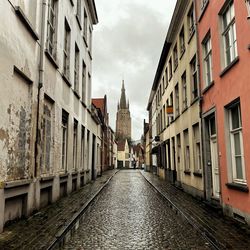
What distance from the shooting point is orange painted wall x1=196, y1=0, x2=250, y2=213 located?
24.5ft

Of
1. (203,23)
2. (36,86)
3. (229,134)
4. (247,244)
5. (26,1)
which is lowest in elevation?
(247,244)

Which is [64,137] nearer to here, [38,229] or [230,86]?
[38,229]

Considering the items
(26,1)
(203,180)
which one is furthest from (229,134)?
(26,1)

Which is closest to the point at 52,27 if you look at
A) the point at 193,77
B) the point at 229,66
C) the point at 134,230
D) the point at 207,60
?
the point at 207,60

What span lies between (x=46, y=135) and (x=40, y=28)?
11.1ft

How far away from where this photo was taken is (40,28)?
30.6 feet

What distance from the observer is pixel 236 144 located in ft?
28.1

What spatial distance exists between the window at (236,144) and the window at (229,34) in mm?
1527

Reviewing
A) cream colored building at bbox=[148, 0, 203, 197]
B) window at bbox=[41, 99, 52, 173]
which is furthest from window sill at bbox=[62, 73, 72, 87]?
cream colored building at bbox=[148, 0, 203, 197]

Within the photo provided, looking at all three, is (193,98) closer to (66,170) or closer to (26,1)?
(66,170)

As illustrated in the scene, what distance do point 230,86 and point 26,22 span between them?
5.72 meters

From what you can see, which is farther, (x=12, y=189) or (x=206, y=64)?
(x=206, y=64)

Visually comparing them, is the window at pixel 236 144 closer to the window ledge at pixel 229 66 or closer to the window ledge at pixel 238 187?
the window ledge at pixel 238 187

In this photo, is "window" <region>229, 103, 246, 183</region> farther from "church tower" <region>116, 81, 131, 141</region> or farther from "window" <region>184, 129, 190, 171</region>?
"church tower" <region>116, 81, 131, 141</region>
